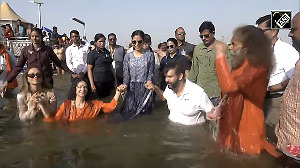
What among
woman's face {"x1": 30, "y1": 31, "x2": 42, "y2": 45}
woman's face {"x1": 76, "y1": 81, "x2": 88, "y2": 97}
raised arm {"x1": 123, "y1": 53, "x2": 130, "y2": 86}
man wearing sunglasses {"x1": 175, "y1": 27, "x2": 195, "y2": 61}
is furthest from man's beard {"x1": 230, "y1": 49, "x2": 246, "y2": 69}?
woman's face {"x1": 30, "y1": 31, "x2": 42, "y2": 45}

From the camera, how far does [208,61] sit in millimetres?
5297

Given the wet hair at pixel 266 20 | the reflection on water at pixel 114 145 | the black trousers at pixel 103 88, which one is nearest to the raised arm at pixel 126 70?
the reflection on water at pixel 114 145

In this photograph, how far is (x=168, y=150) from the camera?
4090mm

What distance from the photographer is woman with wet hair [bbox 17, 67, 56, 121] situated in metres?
5.12

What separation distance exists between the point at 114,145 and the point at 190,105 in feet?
4.07

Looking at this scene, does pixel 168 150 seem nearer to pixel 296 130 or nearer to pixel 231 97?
pixel 231 97

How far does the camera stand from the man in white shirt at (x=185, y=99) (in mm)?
4547

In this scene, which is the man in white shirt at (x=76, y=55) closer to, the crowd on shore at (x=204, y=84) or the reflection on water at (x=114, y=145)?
the crowd on shore at (x=204, y=84)

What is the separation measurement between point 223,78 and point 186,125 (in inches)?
70.4

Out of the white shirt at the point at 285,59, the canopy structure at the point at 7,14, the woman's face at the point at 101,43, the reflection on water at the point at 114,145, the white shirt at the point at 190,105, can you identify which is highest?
the canopy structure at the point at 7,14

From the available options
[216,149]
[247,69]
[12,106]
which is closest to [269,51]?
[247,69]

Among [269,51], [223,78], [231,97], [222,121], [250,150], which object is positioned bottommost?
[250,150]

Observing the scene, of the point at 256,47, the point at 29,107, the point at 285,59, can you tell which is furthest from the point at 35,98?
the point at 285,59

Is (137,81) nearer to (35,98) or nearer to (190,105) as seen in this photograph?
(190,105)
